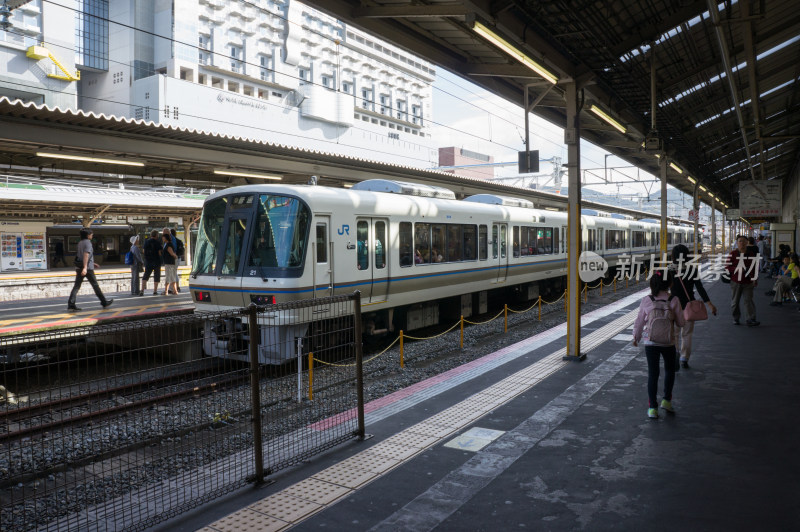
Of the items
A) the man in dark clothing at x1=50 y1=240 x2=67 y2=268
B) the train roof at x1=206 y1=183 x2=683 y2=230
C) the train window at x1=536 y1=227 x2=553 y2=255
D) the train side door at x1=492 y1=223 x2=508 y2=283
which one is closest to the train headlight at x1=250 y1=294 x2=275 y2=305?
the train roof at x1=206 y1=183 x2=683 y2=230

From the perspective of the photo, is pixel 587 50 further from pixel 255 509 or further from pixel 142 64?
pixel 142 64

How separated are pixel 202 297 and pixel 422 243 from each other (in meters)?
4.49

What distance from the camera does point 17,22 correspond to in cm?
5244

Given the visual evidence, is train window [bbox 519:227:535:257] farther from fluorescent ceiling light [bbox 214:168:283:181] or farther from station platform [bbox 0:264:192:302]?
station platform [bbox 0:264:192:302]

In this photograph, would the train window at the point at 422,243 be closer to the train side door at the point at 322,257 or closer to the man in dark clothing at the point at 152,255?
the train side door at the point at 322,257

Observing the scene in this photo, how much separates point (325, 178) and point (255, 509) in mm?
12987

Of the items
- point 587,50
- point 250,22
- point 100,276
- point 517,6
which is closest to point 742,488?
point 517,6

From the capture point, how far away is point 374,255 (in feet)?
34.8

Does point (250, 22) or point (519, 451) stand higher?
point (250, 22)

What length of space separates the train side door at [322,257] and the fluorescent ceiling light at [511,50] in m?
3.83

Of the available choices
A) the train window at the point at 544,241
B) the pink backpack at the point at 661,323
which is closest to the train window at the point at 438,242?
the train window at the point at 544,241

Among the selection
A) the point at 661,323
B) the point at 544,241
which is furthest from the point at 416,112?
the point at 661,323

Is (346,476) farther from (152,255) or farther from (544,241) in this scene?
(544,241)

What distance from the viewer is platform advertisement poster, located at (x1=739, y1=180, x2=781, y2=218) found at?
22.3 meters
